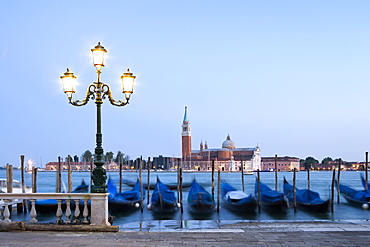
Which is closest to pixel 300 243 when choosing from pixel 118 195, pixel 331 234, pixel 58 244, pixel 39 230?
pixel 331 234

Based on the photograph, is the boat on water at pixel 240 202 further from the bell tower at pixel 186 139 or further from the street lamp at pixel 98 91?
the bell tower at pixel 186 139

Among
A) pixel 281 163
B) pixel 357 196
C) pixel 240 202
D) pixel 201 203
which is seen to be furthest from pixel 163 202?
pixel 281 163

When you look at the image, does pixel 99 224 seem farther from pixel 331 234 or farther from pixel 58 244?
pixel 331 234

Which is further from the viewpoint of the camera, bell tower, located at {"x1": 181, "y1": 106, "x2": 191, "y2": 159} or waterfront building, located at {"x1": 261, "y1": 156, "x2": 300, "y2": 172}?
waterfront building, located at {"x1": 261, "y1": 156, "x2": 300, "y2": 172}

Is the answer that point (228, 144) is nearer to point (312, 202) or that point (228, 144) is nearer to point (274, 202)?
point (274, 202)

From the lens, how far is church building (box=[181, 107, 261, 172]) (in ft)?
361

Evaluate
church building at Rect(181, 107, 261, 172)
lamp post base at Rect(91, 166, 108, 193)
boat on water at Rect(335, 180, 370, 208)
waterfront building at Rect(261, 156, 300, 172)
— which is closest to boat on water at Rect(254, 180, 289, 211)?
boat on water at Rect(335, 180, 370, 208)

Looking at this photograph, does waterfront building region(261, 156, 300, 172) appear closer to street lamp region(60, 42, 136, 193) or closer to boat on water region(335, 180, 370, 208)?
boat on water region(335, 180, 370, 208)

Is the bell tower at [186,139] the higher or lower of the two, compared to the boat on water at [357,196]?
higher

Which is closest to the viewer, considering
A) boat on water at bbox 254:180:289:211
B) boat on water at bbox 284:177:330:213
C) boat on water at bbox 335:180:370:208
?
boat on water at bbox 284:177:330:213

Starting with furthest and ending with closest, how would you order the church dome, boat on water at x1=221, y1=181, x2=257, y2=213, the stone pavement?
1. the church dome
2. boat on water at x1=221, y1=181, x2=257, y2=213
3. the stone pavement

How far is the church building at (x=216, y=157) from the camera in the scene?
110 m

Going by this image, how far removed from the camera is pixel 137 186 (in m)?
21.8

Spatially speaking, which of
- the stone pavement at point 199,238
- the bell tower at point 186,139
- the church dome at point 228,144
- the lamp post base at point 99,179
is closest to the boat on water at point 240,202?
the stone pavement at point 199,238
